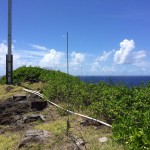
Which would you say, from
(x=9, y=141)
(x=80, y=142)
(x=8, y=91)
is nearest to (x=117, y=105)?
(x=80, y=142)

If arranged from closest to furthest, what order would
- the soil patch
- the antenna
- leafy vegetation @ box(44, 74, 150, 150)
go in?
1. leafy vegetation @ box(44, 74, 150, 150)
2. the soil patch
3. the antenna

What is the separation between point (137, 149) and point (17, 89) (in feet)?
42.9

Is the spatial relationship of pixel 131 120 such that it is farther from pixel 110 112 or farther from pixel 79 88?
pixel 79 88

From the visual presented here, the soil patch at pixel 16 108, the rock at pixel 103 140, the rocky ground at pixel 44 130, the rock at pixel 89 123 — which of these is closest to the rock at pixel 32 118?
the rocky ground at pixel 44 130

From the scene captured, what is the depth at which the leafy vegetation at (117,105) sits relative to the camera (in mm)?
6074

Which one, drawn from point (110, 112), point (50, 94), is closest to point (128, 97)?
point (110, 112)

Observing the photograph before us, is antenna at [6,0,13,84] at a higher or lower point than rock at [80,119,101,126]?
higher

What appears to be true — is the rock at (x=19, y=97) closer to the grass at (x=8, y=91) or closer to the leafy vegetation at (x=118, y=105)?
the grass at (x=8, y=91)

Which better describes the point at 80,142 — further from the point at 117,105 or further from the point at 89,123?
the point at 89,123

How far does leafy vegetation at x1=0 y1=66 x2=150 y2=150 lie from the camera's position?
607 centimetres

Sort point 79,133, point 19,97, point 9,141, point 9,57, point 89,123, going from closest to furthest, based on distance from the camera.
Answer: point 79,133, point 9,141, point 89,123, point 19,97, point 9,57

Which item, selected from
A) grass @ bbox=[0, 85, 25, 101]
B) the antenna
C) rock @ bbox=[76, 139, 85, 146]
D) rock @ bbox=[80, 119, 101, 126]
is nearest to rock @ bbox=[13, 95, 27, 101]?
grass @ bbox=[0, 85, 25, 101]

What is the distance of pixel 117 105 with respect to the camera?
9.04 metres

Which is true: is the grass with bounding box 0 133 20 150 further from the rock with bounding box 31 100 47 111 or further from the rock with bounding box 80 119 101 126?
the rock with bounding box 31 100 47 111
